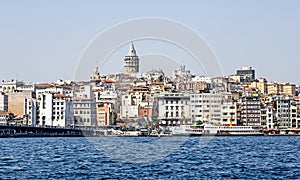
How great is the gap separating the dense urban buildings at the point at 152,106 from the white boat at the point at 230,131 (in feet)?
13.2

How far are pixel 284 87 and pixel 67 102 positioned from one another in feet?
160

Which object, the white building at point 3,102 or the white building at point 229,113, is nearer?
the white building at point 229,113

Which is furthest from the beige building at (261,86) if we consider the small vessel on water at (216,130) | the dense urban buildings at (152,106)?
the small vessel on water at (216,130)

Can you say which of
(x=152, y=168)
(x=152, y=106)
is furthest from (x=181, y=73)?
(x=152, y=168)

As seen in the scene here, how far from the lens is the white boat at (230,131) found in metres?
105

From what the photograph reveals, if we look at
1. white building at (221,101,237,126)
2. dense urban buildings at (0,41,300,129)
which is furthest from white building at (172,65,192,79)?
white building at (221,101,237,126)

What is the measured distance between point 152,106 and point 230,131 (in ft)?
74.2

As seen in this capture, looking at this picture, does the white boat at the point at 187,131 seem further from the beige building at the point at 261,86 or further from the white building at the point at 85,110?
the beige building at the point at 261,86

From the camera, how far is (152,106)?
126 meters

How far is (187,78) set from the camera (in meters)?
145

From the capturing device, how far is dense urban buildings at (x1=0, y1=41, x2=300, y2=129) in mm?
115625

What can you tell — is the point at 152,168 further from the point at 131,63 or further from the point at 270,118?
the point at 131,63

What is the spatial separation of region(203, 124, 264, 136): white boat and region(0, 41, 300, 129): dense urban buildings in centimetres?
403

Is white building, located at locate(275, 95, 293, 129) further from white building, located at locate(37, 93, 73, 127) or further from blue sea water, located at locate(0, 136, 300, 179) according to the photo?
blue sea water, located at locate(0, 136, 300, 179)
